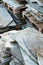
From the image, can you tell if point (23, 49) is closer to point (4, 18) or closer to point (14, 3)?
point (4, 18)

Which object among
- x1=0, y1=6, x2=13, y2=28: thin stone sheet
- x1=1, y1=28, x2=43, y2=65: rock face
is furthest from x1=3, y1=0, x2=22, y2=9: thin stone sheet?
x1=1, y1=28, x2=43, y2=65: rock face

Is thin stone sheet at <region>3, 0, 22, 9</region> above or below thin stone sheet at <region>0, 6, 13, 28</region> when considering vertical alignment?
above

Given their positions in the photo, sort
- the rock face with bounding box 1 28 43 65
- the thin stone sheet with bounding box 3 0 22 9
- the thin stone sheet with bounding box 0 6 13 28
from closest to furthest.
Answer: the rock face with bounding box 1 28 43 65 < the thin stone sheet with bounding box 0 6 13 28 < the thin stone sheet with bounding box 3 0 22 9

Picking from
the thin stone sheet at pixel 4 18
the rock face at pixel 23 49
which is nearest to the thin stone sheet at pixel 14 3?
the thin stone sheet at pixel 4 18

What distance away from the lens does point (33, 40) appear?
342 cm

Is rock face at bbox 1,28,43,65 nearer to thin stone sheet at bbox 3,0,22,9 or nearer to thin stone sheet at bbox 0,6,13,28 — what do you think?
thin stone sheet at bbox 0,6,13,28

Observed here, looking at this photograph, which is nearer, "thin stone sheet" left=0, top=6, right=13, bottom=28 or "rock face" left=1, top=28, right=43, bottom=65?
"rock face" left=1, top=28, right=43, bottom=65

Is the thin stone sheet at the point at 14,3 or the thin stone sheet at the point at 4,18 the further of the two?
the thin stone sheet at the point at 14,3

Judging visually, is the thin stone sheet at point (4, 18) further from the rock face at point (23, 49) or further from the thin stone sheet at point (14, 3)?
the rock face at point (23, 49)

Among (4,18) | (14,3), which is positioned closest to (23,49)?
(4,18)

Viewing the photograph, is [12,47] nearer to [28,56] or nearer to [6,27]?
[28,56]

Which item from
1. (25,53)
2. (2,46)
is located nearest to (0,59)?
(2,46)

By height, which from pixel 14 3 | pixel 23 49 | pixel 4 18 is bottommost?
pixel 4 18

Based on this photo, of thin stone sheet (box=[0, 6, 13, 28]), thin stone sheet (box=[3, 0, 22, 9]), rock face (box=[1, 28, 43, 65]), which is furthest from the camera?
thin stone sheet (box=[3, 0, 22, 9])
